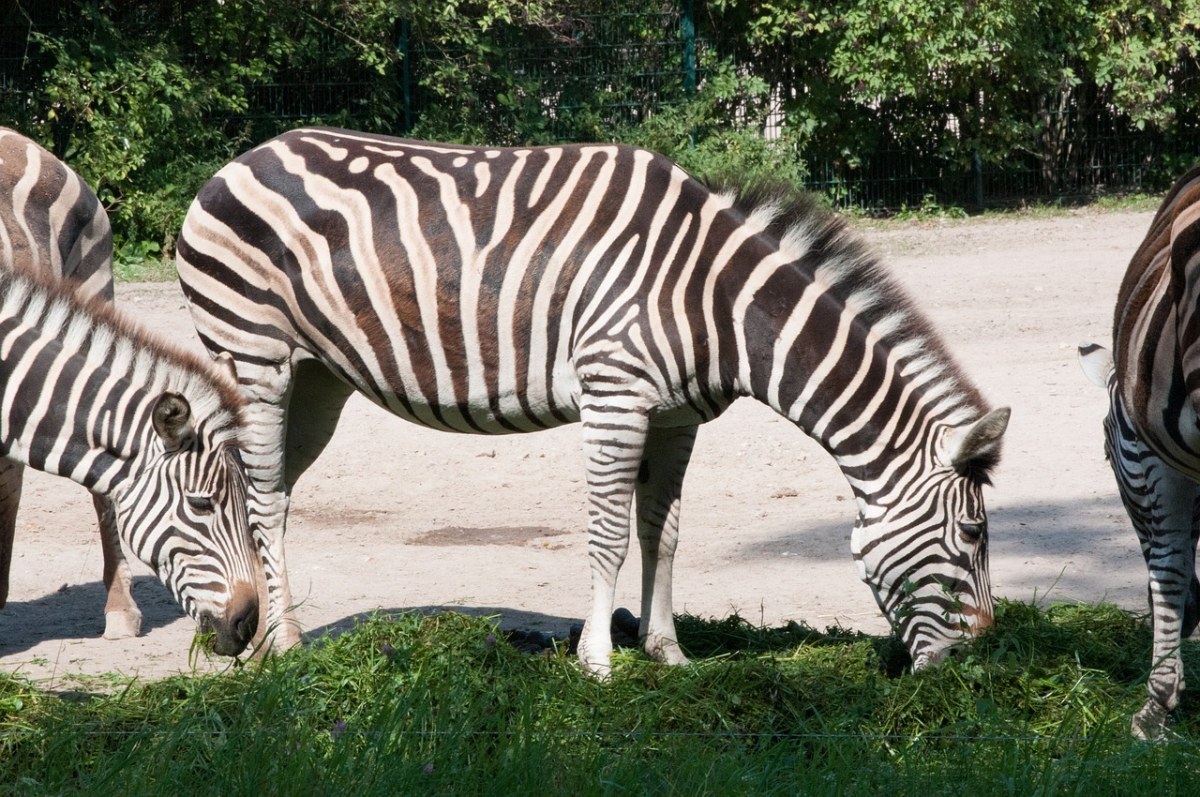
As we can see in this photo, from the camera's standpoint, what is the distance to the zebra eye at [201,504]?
4.48m

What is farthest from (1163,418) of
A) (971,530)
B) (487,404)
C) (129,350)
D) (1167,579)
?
(129,350)

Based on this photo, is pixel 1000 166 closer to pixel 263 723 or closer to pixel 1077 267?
pixel 1077 267

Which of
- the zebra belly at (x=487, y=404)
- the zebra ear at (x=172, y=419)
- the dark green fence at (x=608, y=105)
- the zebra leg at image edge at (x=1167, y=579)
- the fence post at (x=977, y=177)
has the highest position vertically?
the dark green fence at (x=608, y=105)

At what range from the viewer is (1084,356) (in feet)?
16.5

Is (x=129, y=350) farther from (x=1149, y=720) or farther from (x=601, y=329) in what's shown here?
(x=1149, y=720)

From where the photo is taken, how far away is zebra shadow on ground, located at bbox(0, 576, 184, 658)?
5914 millimetres

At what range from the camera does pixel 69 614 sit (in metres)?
6.27

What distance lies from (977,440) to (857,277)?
2.61 ft

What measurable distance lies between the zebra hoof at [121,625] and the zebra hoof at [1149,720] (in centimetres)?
419

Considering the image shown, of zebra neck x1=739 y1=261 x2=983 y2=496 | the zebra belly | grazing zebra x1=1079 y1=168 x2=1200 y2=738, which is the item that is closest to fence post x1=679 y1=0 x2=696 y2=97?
the zebra belly

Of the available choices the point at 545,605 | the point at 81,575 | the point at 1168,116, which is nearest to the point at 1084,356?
the point at 545,605

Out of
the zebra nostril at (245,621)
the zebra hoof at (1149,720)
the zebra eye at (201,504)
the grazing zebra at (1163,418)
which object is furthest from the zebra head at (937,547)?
the zebra eye at (201,504)

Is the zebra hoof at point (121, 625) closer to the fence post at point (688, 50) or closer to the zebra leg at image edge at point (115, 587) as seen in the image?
the zebra leg at image edge at point (115, 587)

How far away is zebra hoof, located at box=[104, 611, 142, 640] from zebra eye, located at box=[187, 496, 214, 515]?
172 cm
